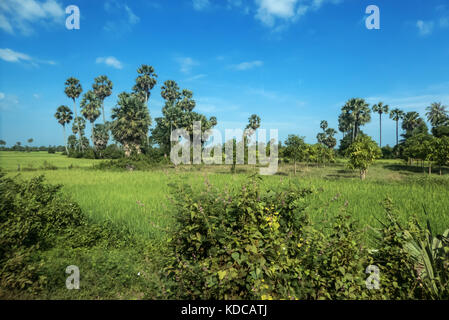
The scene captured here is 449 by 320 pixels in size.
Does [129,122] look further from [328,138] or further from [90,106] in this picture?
[328,138]

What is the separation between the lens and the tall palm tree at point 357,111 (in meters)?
49.9

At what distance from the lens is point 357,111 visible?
50469mm

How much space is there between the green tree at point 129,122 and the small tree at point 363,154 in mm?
35394

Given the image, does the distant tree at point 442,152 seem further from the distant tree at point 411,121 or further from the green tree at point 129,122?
the green tree at point 129,122

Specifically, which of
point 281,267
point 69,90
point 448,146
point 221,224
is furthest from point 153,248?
point 69,90

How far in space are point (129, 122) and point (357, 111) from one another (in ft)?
166

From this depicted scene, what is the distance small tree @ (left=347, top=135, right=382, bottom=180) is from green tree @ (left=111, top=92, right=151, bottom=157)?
116ft

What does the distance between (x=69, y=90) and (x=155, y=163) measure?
34.1 meters

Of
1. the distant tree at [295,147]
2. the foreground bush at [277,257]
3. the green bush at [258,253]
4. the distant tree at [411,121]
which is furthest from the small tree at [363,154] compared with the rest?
the distant tree at [411,121]

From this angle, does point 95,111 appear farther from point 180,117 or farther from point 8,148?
point 8,148

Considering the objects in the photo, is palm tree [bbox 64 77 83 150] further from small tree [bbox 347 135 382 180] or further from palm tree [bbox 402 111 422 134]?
palm tree [bbox 402 111 422 134]

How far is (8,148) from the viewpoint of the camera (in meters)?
67.8

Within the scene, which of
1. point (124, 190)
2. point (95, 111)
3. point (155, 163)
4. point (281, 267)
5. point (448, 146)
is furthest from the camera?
point (95, 111)

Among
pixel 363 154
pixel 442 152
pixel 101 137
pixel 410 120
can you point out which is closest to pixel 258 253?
pixel 363 154
